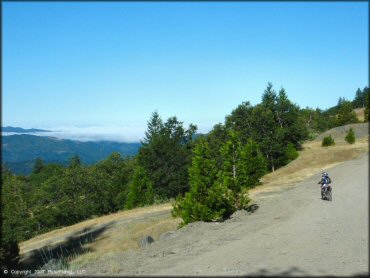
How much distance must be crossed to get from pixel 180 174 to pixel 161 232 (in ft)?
125

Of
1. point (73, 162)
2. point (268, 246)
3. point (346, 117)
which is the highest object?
point (346, 117)

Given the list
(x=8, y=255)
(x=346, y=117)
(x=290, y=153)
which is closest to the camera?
(x=8, y=255)

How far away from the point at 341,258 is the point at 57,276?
9.67 meters

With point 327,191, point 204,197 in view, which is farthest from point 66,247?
point 327,191

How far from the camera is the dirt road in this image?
13359mm

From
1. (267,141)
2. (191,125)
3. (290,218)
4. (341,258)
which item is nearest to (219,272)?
(341,258)

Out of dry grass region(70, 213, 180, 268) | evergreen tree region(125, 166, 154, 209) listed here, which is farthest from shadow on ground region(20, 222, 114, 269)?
evergreen tree region(125, 166, 154, 209)

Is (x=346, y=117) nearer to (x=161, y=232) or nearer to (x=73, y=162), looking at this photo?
(x=73, y=162)

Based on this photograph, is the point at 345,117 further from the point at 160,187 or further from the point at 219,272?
the point at 219,272

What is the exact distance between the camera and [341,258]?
1489cm

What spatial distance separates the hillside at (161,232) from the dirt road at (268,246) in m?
0.07

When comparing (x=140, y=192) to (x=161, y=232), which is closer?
A: (x=161, y=232)

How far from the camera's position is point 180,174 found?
236 ft

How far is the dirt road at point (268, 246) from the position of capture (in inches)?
526
